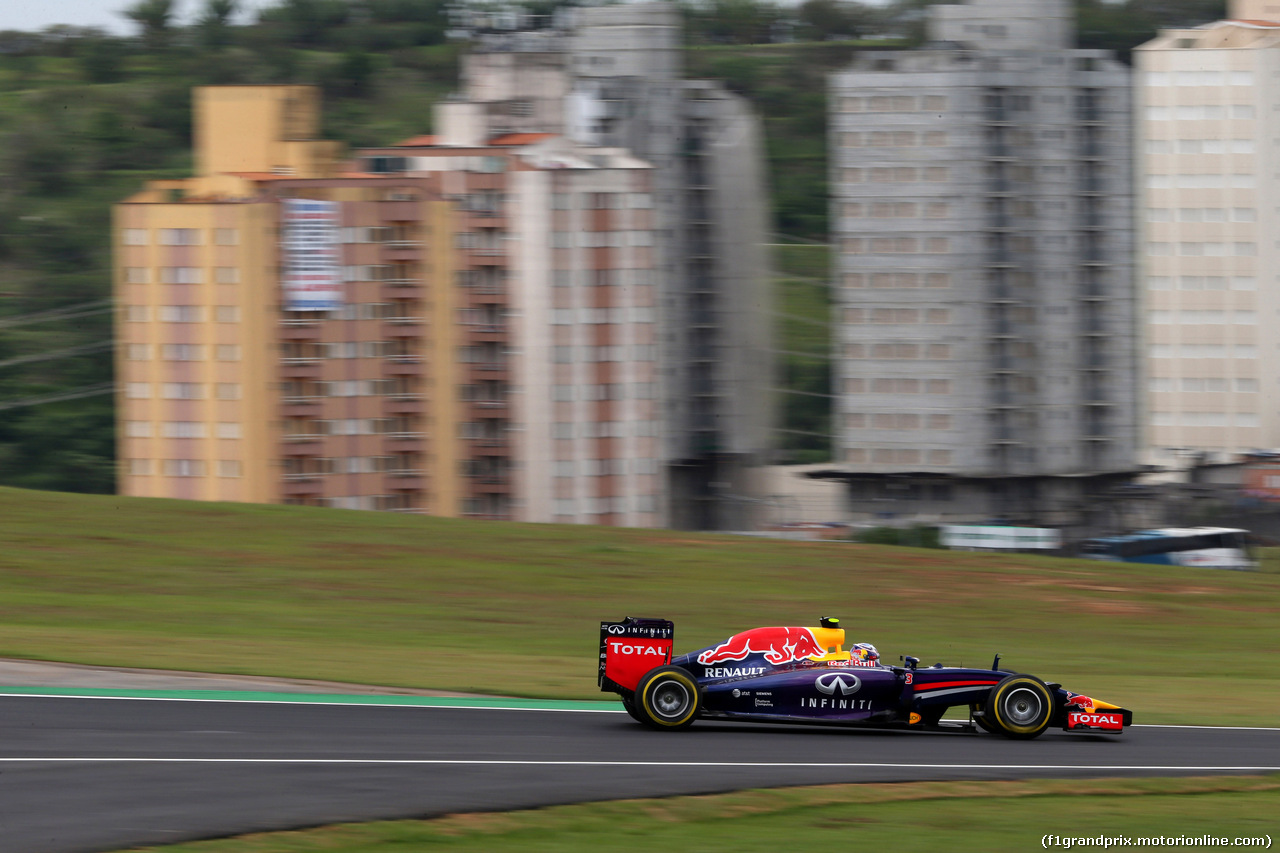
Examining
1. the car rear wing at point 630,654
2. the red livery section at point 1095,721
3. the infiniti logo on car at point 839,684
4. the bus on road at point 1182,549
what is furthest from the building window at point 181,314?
the red livery section at point 1095,721

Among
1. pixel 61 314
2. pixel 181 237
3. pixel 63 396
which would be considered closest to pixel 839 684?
pixel 181 237

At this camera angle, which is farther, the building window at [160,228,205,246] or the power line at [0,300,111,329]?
the power line at [0,300,111,329]

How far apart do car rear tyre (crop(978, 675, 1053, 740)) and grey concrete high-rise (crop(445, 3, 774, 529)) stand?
52466 millimetres

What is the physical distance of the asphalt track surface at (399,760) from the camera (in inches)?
506

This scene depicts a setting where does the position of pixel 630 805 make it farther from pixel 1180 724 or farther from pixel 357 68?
pixel 357 68

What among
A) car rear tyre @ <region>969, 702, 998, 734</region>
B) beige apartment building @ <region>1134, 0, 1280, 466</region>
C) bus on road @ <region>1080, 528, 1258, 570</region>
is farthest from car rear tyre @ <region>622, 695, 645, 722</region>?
beige apartment building @ <region>1134, 0, 1280, 466</region>

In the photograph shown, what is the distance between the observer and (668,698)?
55.5 feet

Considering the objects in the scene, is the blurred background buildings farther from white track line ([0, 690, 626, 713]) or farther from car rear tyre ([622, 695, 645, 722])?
car rear tyre ([622, 695, 645, 722])

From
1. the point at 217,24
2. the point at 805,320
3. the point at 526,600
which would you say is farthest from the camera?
the point at 217,24

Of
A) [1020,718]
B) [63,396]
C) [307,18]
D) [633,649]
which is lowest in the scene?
[63,396]

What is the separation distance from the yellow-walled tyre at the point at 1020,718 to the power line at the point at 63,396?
82.6 metres

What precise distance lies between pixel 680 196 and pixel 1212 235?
31.6 metres

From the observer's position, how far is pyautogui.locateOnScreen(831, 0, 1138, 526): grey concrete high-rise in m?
70.1

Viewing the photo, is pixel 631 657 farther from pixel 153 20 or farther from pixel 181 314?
pixel 153 20
